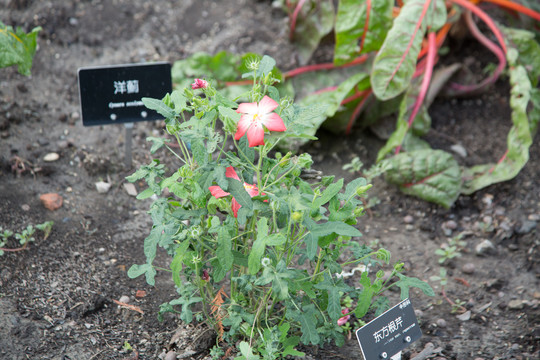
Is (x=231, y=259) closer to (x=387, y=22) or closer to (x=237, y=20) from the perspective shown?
(x=387, y=22)

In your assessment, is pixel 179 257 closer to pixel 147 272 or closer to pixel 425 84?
pixel 147 272

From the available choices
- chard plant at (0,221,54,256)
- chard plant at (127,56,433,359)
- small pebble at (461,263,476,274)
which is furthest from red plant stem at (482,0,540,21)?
chard plant at (0,221,54,256)

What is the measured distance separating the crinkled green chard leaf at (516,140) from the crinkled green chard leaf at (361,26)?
753 millimetres

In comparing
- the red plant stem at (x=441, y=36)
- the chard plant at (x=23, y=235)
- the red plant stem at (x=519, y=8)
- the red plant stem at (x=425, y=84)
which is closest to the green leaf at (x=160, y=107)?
the chard plant at (x=23, y=235)

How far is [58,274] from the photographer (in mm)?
2365

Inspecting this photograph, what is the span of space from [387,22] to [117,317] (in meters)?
2.09

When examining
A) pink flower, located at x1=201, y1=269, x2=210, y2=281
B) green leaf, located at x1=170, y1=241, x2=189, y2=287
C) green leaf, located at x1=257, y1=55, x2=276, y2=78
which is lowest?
pink flower, located at x1=201, y1=269, x2=210, y2=281

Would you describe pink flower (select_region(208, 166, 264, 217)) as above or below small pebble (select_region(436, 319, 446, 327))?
above

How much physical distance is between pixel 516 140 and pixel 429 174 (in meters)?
0.50

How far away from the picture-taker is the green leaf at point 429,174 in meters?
2.89

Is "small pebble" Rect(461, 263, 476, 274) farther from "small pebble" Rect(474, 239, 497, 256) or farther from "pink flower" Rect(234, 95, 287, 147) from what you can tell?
"pink flower" Rect(234, 95, 287, 147)

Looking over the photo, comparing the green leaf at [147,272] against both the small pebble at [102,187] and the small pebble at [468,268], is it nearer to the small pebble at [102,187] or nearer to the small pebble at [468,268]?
the small pebble at [102,187]

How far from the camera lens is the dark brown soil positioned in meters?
2.18

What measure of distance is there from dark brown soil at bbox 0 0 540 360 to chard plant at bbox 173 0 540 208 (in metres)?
0.12
